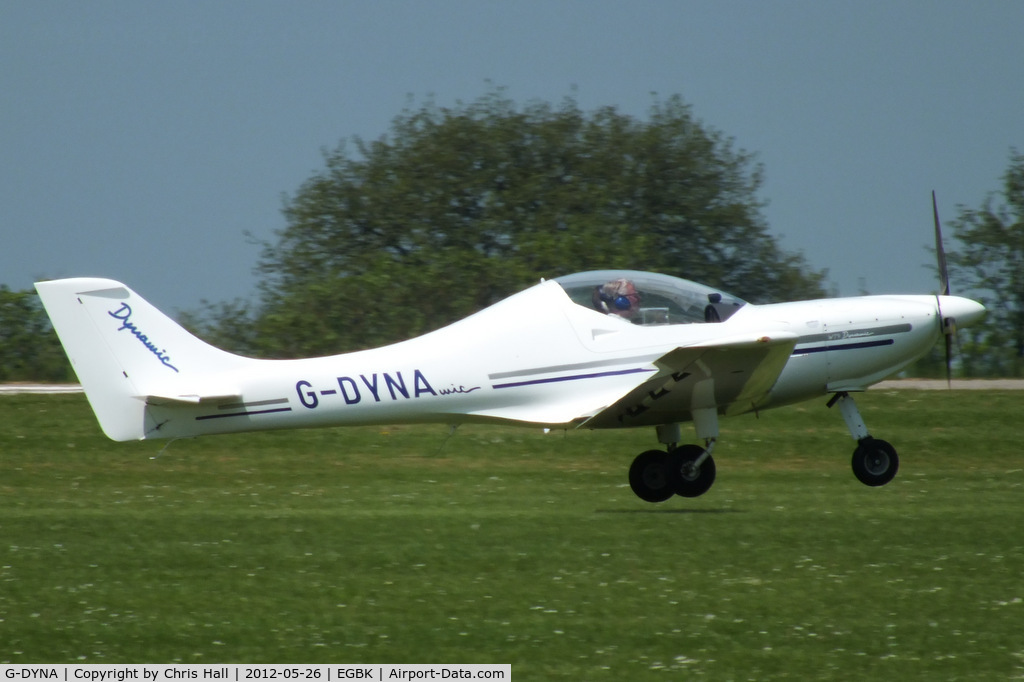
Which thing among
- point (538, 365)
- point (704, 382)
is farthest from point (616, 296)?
point (704, 382)

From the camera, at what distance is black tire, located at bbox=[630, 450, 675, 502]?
12.3 metres

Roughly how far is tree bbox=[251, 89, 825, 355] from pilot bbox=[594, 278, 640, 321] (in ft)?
55.9

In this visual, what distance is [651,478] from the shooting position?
12.3 meters

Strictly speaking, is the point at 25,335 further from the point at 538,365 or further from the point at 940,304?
the point at 940,304

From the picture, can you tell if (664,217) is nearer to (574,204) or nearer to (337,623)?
(574,204)

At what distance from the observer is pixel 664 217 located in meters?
34.4

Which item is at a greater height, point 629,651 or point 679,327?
point 679,327

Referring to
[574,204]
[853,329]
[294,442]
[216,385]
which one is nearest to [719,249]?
[574,204]

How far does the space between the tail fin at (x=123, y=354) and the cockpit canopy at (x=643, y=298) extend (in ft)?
10.7

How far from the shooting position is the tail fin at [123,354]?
10.9m

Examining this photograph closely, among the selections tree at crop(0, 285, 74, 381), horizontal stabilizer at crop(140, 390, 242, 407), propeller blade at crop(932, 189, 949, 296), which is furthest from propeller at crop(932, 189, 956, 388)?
tree at crop(0, 285, 74, 381)

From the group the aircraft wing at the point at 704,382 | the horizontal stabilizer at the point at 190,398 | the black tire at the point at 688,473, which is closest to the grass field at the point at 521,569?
the black tire at the point at 688,473

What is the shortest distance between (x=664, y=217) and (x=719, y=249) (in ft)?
5.83

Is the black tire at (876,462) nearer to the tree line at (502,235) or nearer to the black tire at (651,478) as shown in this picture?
the black tire at (651,478)
